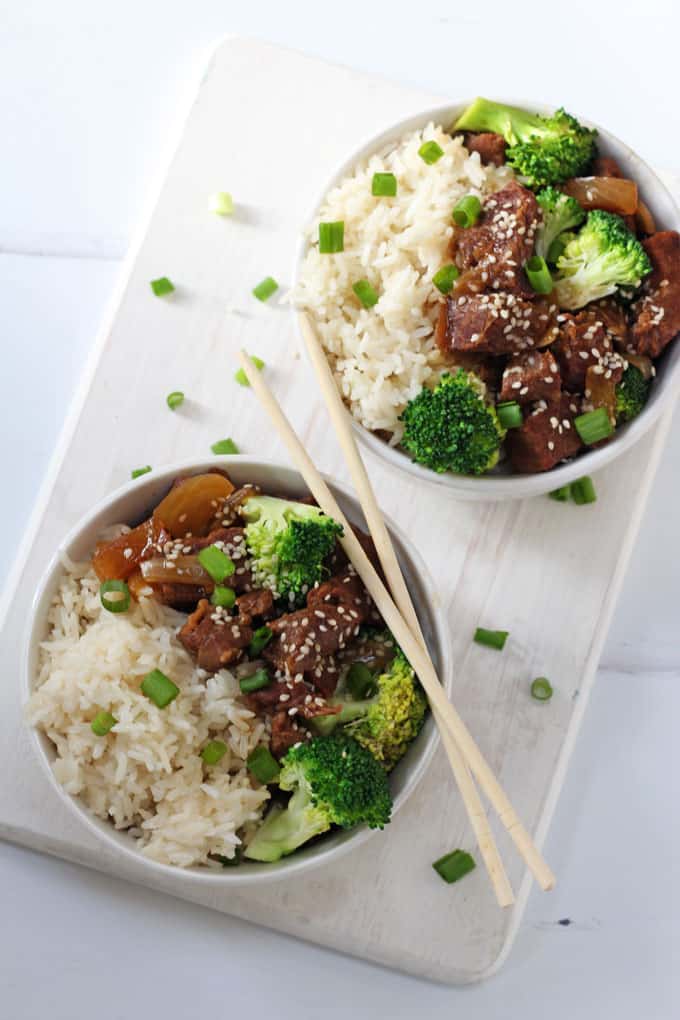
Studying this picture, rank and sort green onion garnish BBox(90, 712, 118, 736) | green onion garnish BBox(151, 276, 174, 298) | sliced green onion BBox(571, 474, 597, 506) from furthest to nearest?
green onion garnish BBox(151, 276, 174, 298)
sliced green onion BBox(571, 474, 597, 506)
green onion garnish BBox(90, 712, 118, 736)

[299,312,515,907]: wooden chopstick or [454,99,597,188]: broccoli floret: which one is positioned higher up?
[454,99,597,188]: broccoli floret

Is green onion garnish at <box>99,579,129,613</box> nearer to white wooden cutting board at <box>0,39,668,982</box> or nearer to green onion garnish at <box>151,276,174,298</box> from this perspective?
white wooden cutting board at <box>0,39,668,982</box>

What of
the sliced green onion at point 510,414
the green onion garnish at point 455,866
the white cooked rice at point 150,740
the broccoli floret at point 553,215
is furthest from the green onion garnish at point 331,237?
the green onion garnish at point 455,866

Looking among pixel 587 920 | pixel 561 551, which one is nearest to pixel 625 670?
pixel 561 551

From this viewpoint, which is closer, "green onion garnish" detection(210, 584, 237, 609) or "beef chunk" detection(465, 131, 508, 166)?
"green onion garnish" detection(210, 584, 237, 609)

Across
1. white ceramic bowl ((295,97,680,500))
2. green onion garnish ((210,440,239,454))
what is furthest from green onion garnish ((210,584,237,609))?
green onion garnish ((210,440,239,454))

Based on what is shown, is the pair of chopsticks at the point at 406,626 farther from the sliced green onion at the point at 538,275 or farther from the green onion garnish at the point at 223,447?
the sliced green onion at the point at 538,275
